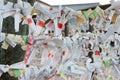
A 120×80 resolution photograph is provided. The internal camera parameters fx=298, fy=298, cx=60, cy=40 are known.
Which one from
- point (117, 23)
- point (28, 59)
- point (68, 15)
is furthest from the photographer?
point (117, 23)

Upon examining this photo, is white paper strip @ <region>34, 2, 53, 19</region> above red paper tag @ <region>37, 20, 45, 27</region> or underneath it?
above

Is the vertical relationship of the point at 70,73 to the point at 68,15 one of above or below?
below

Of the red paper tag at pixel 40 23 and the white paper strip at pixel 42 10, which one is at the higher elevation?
the white paper strip at pixel 42 10

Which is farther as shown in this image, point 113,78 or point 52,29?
point 113,78

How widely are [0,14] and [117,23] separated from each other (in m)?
0.77

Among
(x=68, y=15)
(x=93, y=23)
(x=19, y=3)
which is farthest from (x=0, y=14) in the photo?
(x=93, y=23)

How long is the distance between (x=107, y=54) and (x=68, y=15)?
1.56 feet


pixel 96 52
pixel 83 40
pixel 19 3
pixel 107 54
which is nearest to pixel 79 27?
pixel 83 40

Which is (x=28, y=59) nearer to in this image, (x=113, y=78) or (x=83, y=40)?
(x=83, y=40)

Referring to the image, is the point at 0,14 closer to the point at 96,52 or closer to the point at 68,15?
the point at 68,15

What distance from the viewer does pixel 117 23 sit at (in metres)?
1.69

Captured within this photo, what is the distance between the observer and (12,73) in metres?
1.21

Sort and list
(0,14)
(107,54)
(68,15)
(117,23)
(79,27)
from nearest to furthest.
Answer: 1. (0,14)
2. (68,15)
3. (79,27)
4. (117,23)
5. (107,54)

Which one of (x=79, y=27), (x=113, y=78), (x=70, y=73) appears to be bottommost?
(x=113, y=78)
